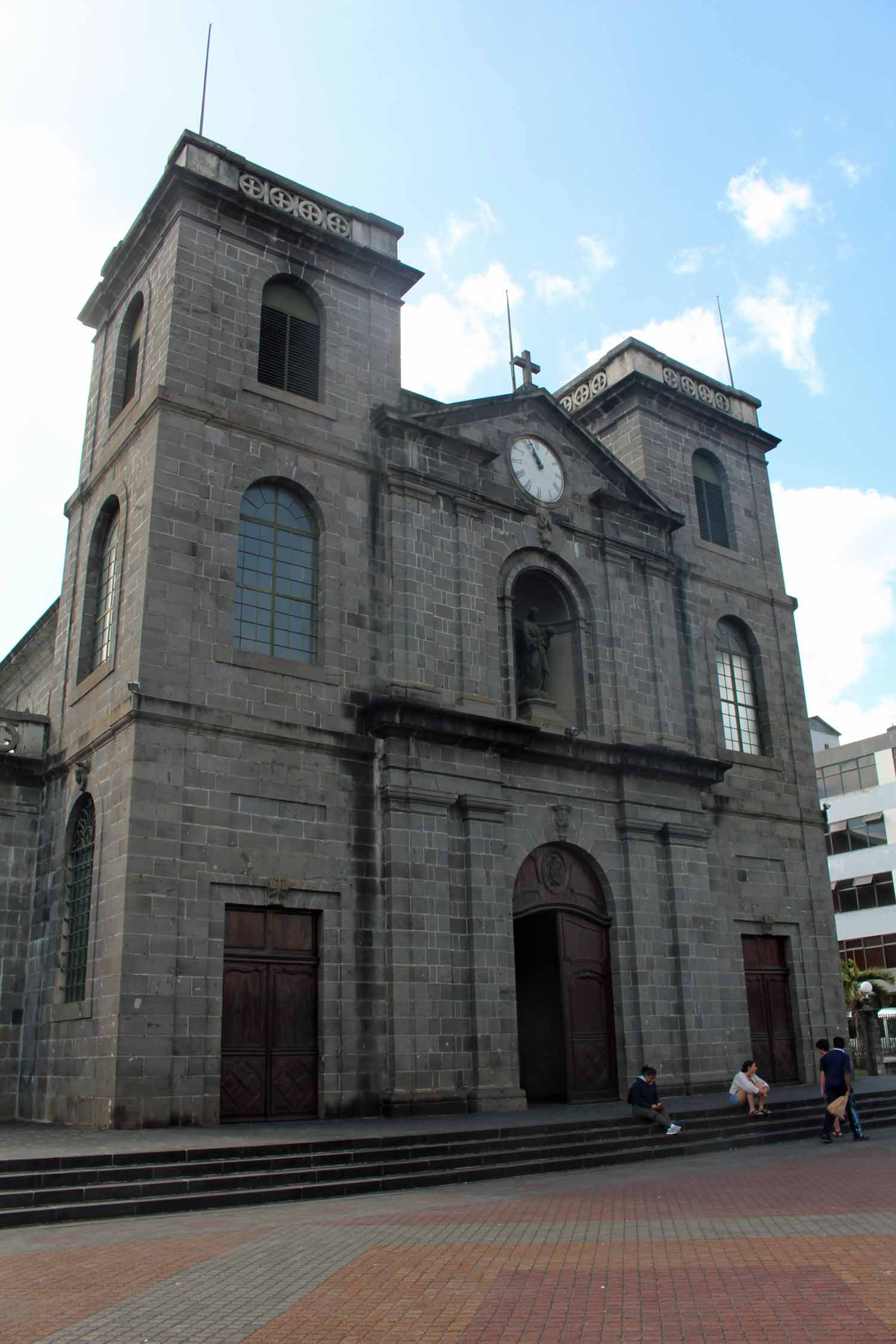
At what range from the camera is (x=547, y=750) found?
20.8 meters

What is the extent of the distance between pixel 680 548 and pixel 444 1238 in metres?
18.4

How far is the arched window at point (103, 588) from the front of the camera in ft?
→ 62.6

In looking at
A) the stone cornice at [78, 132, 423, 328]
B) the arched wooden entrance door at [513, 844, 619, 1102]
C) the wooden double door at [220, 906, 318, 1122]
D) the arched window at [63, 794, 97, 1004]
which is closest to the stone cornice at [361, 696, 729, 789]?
the arched wooden entrance door at [513, 844, 619, 1102]

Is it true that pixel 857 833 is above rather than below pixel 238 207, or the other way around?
below

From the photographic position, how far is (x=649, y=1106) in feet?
54.2

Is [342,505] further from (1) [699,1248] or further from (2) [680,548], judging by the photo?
(1) [699,1248]

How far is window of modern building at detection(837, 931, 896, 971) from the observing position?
46.3 m

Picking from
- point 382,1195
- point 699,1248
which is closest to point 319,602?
point 382,1195

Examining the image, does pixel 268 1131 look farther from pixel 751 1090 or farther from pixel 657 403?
pixel 657 403

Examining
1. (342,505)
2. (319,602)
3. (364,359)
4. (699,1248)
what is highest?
(364,359)

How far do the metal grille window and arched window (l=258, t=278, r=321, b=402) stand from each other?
3.75 m

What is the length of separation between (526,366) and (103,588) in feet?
32.7

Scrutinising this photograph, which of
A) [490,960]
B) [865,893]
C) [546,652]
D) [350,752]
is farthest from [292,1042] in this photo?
[865,893]

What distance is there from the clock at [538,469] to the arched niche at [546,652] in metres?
1.70
